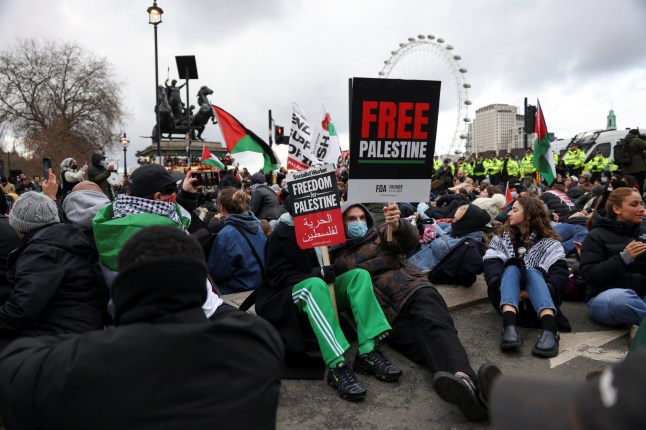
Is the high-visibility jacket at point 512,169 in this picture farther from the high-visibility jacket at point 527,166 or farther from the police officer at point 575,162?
the police officer at point 575,162

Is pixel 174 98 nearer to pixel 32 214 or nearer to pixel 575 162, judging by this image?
pixel 575 162

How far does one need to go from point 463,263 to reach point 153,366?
405 centimetres

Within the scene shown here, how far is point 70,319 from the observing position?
2750 millimetres

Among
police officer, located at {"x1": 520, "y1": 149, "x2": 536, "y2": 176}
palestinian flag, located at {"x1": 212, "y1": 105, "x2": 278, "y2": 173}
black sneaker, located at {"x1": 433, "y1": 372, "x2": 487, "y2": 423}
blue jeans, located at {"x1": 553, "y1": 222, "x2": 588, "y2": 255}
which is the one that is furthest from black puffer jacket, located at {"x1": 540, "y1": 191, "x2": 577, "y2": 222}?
police officer, located at {"x1": 520, "y1": 149, "x2": 536, "y2": 176}

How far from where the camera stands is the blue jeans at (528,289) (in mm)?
4090

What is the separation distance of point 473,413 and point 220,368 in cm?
203

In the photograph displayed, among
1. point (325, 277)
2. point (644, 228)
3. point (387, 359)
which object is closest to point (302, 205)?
point (325, 277)

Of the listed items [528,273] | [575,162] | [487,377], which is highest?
[575,162]

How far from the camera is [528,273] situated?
14.0 ft

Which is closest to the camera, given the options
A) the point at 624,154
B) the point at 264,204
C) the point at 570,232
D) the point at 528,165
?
the point at 570,232

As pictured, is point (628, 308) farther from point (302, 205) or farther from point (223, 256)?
point (223, 256)

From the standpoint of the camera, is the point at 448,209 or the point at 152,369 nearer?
the point at 152,369

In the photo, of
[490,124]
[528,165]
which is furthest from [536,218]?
[490,124]

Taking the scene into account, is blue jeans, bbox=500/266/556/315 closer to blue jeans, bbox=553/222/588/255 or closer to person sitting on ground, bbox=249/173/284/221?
blue jeans, bbox=553/222/588/255
